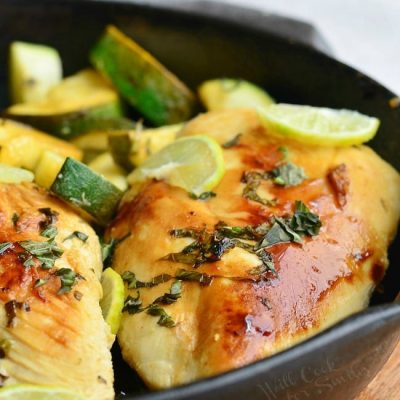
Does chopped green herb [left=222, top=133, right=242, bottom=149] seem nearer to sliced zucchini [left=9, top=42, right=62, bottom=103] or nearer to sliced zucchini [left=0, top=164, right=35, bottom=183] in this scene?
sliced zucchini [left=0, top=164, right=35, bottom=183]

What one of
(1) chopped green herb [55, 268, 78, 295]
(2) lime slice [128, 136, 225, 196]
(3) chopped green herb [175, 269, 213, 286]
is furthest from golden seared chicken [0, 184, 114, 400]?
(2) lime slice [128, 136, 225, 196]

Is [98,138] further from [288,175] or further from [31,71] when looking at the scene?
[288,175]

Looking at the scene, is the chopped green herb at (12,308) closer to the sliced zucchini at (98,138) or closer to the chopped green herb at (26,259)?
the chopped green herb at (26,259)

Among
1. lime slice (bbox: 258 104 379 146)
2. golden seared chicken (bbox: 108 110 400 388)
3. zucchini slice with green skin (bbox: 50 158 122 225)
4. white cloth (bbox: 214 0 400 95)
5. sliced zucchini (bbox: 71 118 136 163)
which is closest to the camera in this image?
golden seared chicken (bbox: 108 110 400 388)

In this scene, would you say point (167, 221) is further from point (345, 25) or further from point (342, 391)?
point (345, 25)

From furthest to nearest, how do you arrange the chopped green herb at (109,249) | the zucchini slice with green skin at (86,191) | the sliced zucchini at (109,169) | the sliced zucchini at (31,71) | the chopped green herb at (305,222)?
the sliced zucchini at (31,71) < the sliced zucchini at (109,169) < the zucchini slice with green skin at (86,191) < the chopped green herb at (109,249) < the chopped green herb at (305,222)

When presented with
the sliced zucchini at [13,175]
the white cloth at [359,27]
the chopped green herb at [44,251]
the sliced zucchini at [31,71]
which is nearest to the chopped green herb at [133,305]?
the chopped green herb at [44,251]

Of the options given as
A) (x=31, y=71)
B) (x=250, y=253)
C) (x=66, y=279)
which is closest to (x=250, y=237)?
(x=250, y=253)
